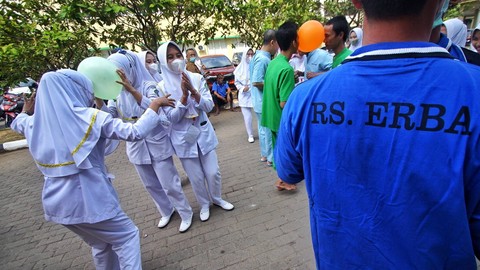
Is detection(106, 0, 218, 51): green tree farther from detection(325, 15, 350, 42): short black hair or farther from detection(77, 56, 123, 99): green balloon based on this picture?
detection(325, 15, 350, 42): short black hair

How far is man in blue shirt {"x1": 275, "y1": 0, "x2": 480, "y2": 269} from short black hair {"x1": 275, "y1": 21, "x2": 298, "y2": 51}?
206 centimetres

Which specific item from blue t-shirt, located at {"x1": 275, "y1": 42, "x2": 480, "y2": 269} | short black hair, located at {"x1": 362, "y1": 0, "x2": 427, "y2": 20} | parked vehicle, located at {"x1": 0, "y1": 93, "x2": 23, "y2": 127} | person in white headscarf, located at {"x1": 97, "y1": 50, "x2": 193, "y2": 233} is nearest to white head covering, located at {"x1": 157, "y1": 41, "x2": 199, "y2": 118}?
person in white headscarf, located at {"x1": 97, "y1": 50, "x2": 193, "y2": 233}

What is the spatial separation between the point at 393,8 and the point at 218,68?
925 cm

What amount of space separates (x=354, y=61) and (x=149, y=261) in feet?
8.59

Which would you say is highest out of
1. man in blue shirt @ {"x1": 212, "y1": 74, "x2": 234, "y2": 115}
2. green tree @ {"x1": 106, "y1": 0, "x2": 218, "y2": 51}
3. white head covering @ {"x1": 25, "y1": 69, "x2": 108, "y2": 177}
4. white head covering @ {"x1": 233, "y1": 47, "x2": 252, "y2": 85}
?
green tree @ {"x1": 106, "y1": 0, "x2": 218, "y2": 51}

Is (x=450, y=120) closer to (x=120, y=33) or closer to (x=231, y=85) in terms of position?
(x=120, y=33)

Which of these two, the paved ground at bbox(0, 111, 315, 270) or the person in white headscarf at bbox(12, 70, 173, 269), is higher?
the person in white headscarf at bbox(12, 70, 173, 269)

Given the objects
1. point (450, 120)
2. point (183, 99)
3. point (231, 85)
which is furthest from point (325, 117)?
point (231, 85)

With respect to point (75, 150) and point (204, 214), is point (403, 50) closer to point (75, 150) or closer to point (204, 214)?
point (75, 150)

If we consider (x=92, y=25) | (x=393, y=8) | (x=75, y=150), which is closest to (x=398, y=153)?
(x=393, y=8)

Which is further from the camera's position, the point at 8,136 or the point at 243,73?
the point at 8,136

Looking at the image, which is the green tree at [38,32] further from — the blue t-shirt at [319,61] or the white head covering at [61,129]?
the blue t-shirt at [319,61]

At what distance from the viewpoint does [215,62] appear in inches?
396

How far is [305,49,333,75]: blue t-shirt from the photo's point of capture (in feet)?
11.5
